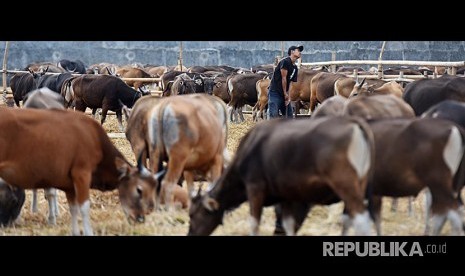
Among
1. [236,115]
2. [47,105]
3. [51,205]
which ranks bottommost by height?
[236,115]

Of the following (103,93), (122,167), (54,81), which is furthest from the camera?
(54,81)

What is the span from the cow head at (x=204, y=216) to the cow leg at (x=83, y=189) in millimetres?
1293

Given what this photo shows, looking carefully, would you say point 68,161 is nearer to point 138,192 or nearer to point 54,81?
point 138,192

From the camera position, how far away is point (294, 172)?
6.39 metres

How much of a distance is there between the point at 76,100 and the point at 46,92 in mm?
9373

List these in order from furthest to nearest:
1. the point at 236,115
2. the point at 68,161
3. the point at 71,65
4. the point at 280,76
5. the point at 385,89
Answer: the point at 71,65 < the point at 236,115 < the point at 385,89 < the point at 280,76 < the point at 68,161

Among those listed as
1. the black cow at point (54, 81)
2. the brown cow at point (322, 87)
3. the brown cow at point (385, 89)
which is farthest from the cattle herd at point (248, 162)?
the black cow at point (54, 81)

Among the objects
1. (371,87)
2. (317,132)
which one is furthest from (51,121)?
(371,87)

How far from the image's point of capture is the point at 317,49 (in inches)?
1634

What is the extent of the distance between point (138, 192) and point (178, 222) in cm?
78

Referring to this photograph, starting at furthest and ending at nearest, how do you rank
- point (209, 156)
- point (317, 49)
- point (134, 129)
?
1. point (317, 49)
2. point (134, 129)
3. point (209, 156)

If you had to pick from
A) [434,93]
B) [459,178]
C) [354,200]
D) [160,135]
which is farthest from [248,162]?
[434,93]

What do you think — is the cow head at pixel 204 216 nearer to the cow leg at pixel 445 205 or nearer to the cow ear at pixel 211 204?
the cow ear at pixel 211 204

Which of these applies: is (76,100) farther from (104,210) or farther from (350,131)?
(350,131)
